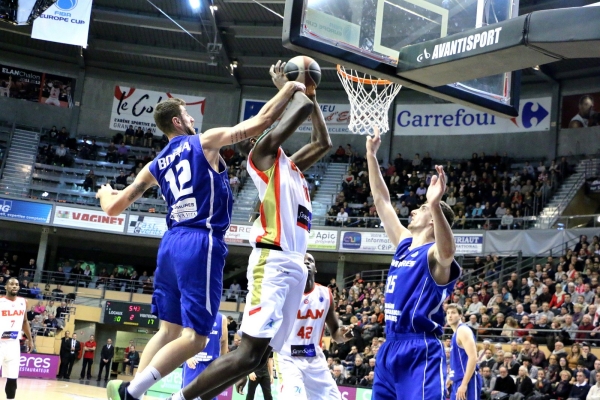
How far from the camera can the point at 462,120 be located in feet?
104

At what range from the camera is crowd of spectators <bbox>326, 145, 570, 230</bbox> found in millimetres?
26641

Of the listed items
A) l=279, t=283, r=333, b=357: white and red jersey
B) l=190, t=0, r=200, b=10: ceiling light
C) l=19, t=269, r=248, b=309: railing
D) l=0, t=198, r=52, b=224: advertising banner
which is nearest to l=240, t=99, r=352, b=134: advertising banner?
l=190, t=0, r=200, b=10: ceiling light

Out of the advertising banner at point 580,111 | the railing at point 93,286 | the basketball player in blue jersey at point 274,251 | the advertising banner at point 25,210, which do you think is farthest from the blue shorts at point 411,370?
the advertising banner at point 25,210

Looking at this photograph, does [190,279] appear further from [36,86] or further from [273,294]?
[36,86]

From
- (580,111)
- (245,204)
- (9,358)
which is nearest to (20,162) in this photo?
(245,204)

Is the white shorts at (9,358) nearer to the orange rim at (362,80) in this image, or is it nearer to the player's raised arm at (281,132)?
the orange rim at (362,80)

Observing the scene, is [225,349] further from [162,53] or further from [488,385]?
[162,53]

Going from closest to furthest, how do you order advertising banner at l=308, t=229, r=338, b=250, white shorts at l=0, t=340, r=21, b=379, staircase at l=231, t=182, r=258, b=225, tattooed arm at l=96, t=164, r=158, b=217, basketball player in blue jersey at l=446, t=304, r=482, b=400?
tattooed arm at l=96, t=164, r=158, b=217, basketball player in blue jersey at l=446, t=304, r=482, b=400, white shorts at l=0, t=340, r=21, b=379, advertising banner at l=308, t=229, r=338, b=250, staircase at l=231, t=182, r=258, b=225

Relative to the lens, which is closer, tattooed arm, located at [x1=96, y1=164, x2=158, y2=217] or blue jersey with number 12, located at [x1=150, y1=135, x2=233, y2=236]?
blue jersey with number 12, located at [x1=150, y1=135, x2=233, y2=236]

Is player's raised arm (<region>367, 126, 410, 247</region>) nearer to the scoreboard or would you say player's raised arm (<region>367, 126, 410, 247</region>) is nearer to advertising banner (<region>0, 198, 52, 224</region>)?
the scoreboard

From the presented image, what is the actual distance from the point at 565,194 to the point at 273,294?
24069 millimetres

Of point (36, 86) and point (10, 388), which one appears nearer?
point (10, 388)

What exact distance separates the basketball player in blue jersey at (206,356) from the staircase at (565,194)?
18.4 m

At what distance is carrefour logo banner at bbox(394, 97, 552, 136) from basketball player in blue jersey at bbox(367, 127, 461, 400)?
2608 cm
